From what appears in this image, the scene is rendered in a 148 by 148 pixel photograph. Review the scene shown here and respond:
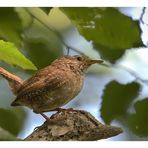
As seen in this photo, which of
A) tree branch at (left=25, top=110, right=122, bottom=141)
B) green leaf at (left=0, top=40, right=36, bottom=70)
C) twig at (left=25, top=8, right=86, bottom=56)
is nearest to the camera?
green leaf at (left=0, top=40, right=36, bottom=70)

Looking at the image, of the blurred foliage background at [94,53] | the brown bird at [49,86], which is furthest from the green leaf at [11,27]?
the brown bird at [49,86]

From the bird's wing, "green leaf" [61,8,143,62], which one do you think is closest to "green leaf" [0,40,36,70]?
the bird's wing

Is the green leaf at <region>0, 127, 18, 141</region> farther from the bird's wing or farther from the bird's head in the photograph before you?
the bird's head

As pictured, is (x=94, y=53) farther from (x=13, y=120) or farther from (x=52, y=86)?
(x=13, y=120)

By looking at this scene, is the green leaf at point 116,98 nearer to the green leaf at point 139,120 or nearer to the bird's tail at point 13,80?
the green leaf at point 139,120

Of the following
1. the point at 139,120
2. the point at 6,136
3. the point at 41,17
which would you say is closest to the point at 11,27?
the point at 41,17
